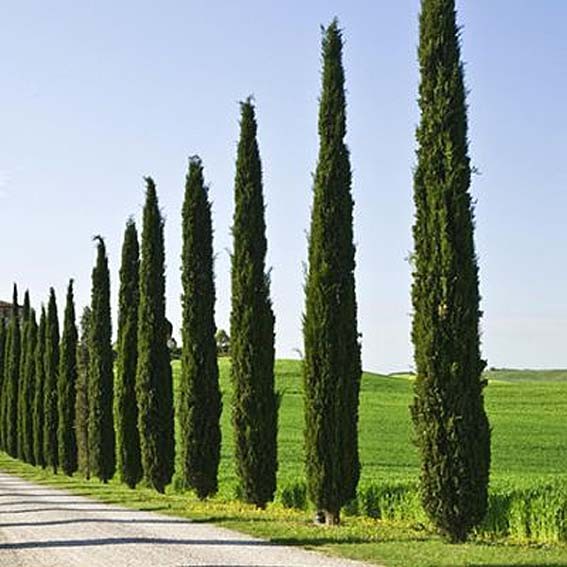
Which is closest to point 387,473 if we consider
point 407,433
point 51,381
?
point 407,433

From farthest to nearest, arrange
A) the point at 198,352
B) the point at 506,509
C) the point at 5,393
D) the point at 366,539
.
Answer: the point at 5,393
the point at 198,352
the point at 506,509
the point at 366,539

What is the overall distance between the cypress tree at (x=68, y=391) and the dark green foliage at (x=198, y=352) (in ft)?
66.7

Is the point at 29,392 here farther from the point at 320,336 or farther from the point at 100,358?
the point at 320,336

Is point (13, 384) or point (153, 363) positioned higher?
point (13, 384)

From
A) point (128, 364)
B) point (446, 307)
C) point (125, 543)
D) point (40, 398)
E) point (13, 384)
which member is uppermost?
point (13, 384)

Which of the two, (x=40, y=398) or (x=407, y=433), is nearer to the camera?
(x=407, y=433)

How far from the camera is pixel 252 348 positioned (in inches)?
965

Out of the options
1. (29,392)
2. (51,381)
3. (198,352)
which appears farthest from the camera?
(29,392)

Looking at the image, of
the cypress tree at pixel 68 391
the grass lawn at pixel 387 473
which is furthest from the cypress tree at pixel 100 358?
the cypress tree at pixel 68 391

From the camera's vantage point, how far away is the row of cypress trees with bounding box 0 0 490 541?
16.7 meters

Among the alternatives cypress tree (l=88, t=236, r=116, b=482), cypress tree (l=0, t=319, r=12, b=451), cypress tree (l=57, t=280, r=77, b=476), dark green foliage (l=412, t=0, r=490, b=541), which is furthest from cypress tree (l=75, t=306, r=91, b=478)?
dark green foliage (l=412, t=0, r=490, b=541)

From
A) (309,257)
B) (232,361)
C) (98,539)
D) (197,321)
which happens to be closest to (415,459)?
(197,321)

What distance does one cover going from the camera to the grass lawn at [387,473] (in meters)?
15.4

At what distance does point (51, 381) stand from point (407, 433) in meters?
16.7
